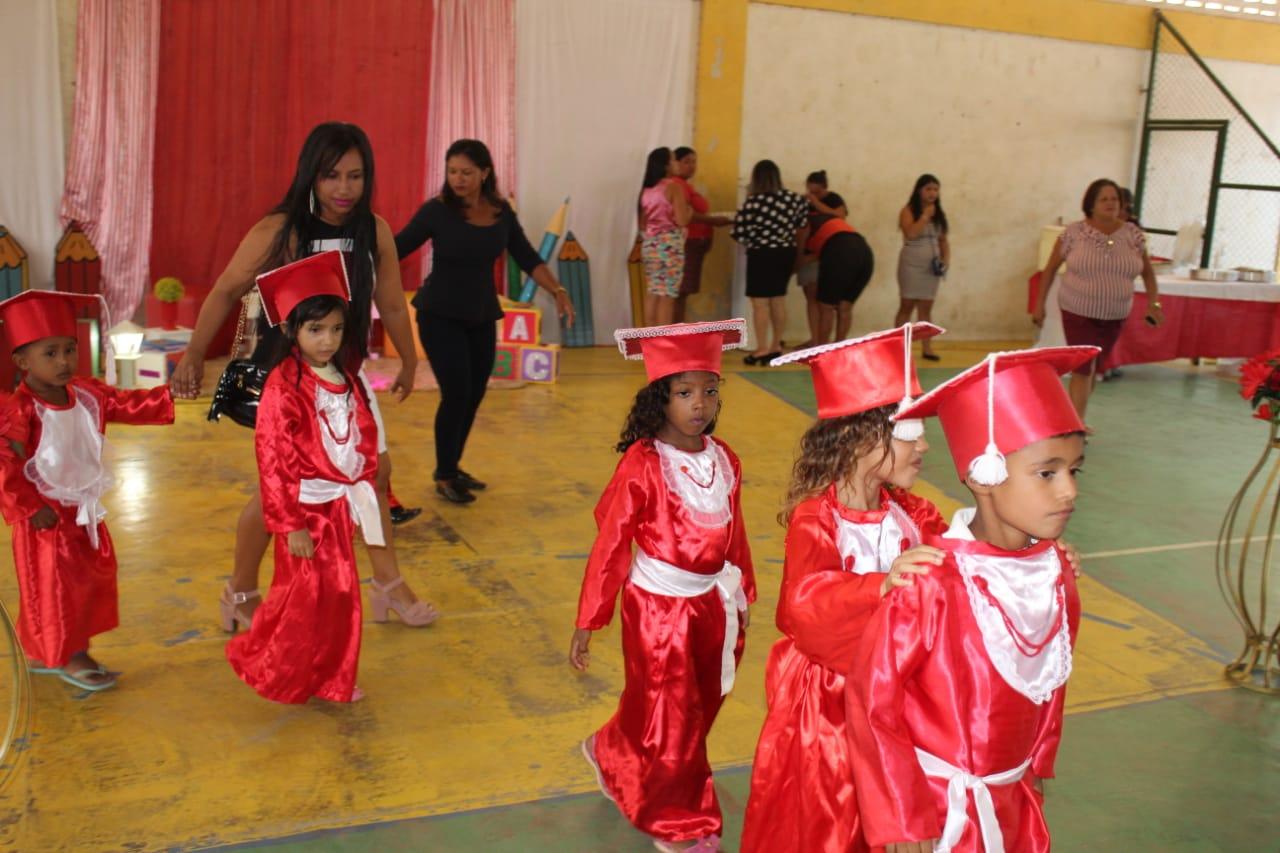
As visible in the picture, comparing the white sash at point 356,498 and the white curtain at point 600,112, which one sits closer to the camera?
the white sash at point 356,498

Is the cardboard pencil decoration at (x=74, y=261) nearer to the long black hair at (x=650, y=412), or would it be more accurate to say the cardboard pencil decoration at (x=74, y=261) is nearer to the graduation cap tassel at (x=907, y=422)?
the long black hair at (x=650, y=412)

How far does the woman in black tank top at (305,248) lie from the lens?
3.61 meters

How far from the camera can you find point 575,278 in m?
9.85

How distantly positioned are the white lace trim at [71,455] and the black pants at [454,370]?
185 cm

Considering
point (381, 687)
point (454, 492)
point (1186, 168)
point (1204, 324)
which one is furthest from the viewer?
point (1186, 168)

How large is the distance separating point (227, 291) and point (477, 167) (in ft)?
5.12

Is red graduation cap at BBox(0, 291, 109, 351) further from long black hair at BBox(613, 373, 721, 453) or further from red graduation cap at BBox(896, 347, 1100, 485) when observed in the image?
red graduation cap at BBox(896, 347, 1100, 485)

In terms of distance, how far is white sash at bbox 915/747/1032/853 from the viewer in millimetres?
1858

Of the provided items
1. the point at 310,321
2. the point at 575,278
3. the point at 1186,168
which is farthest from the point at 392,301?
the point at 1186,168

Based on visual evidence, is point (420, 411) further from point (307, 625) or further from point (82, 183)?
point (307, 625)

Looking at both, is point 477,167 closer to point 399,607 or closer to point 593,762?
point 399,607

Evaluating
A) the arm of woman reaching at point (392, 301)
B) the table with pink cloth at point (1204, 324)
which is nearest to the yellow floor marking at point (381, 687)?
the arm of woman reaching at point (392, 301)

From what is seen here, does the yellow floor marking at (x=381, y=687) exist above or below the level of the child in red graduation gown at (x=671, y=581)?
below

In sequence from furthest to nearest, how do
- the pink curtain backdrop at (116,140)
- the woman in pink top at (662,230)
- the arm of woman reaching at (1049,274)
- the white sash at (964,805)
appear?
the woman in pink top at (662,230) → the pink curtain backdrop at (116,140) → the arm of woman reaching at (1049,274) → the white sash at (964,805)
